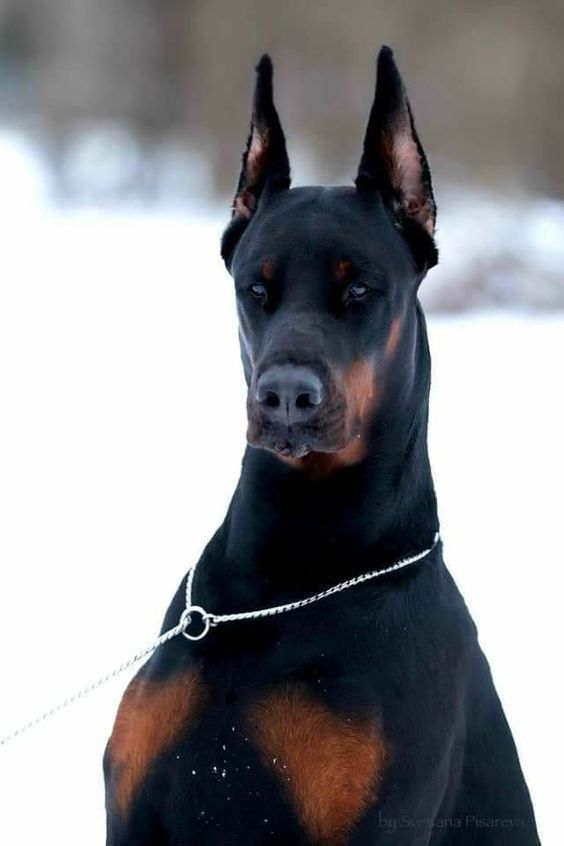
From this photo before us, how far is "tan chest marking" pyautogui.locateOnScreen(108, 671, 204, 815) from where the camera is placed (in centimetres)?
238

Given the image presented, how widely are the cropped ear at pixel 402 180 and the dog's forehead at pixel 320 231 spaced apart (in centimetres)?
4

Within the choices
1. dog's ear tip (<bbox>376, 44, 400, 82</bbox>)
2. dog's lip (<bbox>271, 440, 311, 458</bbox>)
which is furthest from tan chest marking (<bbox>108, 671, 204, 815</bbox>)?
dog's ear tip (<bbox>376, 44, 400, 82</bbox>)

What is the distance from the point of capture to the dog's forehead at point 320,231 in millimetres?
2490

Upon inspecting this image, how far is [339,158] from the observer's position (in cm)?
1524

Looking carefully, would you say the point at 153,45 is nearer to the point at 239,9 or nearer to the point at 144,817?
the point at 239,9

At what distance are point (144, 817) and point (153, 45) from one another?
19917mm

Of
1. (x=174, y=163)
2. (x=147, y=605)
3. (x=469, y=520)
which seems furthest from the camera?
(x=174, y=163)

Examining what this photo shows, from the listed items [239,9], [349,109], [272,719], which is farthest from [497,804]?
[239,9]

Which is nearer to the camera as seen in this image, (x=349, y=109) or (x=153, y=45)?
(x=349, y=109)

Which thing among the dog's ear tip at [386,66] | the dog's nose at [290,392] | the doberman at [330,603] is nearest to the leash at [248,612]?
the doberman at [330,603]

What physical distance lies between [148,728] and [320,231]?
96 centimetres

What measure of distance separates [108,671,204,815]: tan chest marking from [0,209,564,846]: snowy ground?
135 cm

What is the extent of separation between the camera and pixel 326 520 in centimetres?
248

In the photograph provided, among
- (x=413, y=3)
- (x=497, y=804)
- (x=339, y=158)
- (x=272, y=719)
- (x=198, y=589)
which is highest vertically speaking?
(x=413, y=3)
